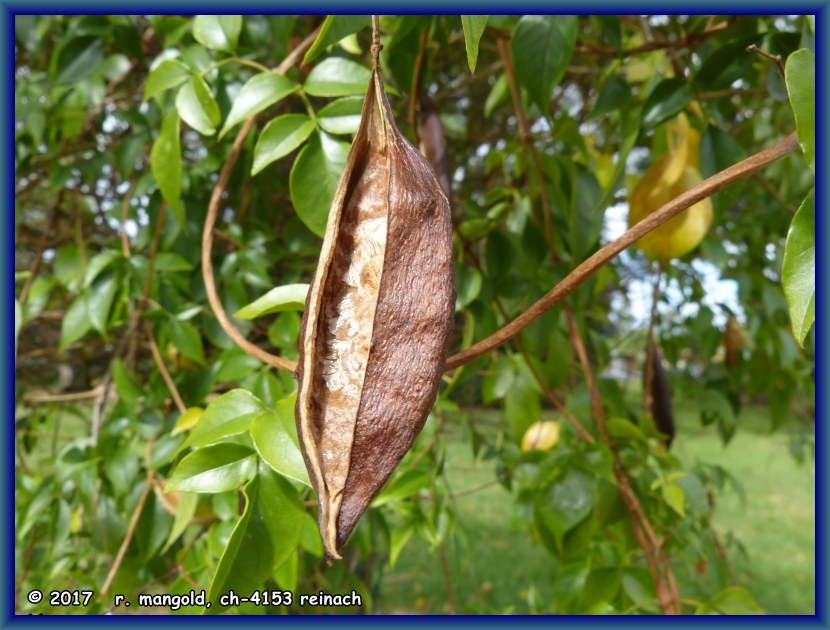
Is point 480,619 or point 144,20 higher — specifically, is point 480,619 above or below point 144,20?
below

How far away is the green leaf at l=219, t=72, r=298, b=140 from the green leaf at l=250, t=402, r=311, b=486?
32 centimetres

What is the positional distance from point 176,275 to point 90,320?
155 mm

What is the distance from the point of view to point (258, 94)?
758 millimetres

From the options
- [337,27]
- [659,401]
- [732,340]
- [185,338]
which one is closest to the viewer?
[337,27]

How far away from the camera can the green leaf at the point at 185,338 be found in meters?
1.09

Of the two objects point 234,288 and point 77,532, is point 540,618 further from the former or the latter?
point 77,532

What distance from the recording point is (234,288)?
112cm

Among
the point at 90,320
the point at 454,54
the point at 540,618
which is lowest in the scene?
the point at 540,618

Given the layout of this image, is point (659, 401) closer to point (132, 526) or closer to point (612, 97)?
point (612, 97)

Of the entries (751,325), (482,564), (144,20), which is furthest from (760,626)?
(482,564)

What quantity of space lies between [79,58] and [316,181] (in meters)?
0.80

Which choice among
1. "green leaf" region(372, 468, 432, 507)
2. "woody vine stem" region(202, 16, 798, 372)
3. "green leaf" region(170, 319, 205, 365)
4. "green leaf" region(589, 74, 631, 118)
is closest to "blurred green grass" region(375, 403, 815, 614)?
"green leaf" region(372, 468, 432, 507)

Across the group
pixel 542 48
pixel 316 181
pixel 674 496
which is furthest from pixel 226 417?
pixel 674 496

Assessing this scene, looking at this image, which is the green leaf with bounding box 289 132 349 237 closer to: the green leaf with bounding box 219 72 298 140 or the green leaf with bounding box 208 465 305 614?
the green leaf with bounding box 219 72 298 140
